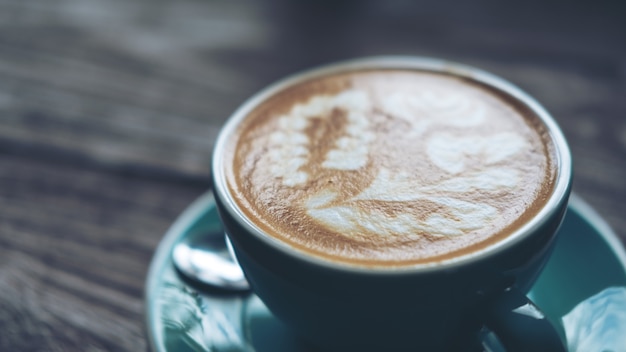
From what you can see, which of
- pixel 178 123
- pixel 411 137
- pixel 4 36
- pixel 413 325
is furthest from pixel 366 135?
pixel 4 36

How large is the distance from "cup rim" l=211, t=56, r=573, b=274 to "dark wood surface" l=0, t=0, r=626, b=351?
0.26 m

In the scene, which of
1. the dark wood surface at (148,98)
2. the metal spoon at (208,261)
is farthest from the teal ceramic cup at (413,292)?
the dark wood surface at (148,98)

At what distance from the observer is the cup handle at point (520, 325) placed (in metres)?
0.53

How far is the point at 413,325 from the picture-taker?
58 centimetres

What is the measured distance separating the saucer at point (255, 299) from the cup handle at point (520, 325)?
6.7 inches

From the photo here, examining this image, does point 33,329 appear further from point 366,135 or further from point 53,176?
point 366,135

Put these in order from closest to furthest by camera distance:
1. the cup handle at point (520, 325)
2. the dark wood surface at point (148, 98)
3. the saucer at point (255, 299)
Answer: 1. the cup handle at point (520, 325)
2. the saucer at point (255, 299)
3. the dark wood surface at point (148, 98)

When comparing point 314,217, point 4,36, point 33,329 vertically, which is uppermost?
point 314,217

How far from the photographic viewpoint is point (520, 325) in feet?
1.76

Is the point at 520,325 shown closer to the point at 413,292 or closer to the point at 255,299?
the point at 413,292

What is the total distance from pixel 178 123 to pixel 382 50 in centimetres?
50

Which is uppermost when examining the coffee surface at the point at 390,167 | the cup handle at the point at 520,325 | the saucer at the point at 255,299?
the coffee surface at the point at 390,167

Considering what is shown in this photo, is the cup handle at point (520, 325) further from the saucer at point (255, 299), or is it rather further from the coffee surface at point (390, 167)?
the saucer at point (255, 299)

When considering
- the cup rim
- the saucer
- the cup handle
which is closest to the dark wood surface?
the saucer
